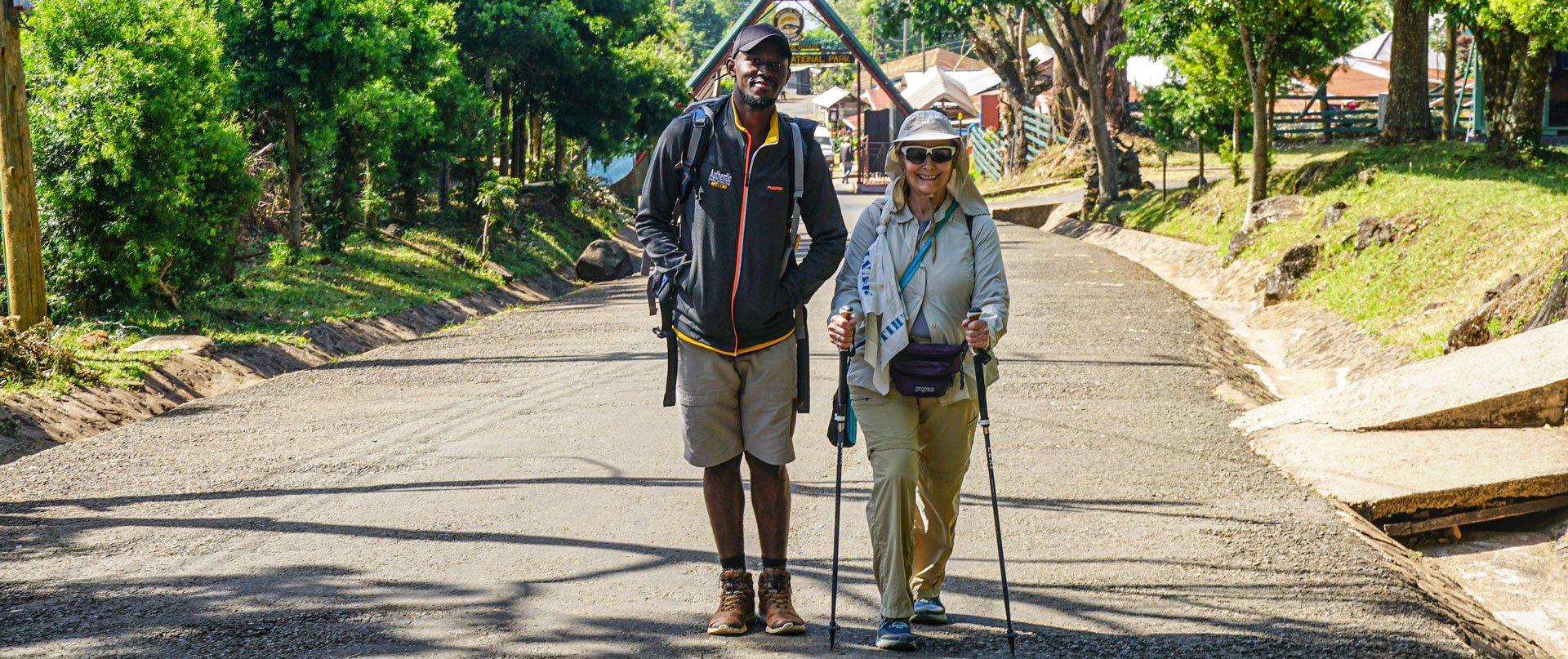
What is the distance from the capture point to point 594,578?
521cm

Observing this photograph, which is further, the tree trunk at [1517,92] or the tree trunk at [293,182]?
the tree trunk at [1517,92]

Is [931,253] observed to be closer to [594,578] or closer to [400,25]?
[594,578]

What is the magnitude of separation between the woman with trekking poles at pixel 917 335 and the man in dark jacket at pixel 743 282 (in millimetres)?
207

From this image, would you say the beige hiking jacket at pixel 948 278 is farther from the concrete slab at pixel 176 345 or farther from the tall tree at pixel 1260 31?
the tall tree at pixel 1260 31

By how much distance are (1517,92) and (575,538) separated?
1894 cm

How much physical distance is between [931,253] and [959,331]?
29 cm

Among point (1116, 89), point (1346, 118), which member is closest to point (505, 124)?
point (1116, 89)

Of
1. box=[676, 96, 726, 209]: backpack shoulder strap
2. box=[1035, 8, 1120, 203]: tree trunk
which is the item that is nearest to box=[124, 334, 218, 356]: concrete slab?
box=[676, 96, 726, 209]: backpack shoulder strap

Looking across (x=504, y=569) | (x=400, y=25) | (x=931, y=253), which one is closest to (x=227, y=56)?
(x=400, y=25)

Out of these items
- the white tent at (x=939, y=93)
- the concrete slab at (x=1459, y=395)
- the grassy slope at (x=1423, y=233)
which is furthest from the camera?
the white tent at (x=939, y=93)

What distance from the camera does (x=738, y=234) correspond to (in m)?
4.28

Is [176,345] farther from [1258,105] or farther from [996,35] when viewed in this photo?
[996,35]

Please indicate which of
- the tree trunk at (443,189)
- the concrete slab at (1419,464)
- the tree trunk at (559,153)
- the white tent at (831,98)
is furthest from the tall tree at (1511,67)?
the white tent at (831,98)

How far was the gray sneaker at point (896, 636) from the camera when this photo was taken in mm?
4227
